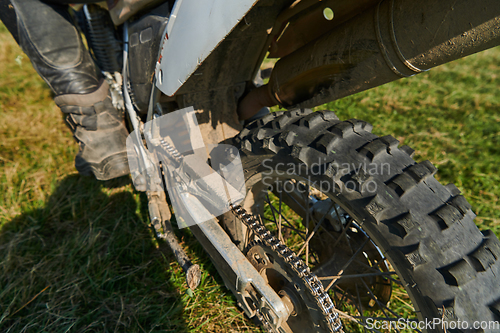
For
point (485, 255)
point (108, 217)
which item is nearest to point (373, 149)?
point (485, 255)

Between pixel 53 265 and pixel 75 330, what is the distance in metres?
0.52

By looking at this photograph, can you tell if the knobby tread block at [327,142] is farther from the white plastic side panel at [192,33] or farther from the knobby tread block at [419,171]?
the white plastic side panel at [192,33]

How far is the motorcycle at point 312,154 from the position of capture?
2.72 ft

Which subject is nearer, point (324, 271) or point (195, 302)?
point (324, 271)

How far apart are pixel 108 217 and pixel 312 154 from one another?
1842 mm

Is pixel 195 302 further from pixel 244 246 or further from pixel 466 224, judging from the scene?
pixel 466 224

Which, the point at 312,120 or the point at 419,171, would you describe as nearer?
the point at 419,171

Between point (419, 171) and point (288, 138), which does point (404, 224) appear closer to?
point (419, 171)

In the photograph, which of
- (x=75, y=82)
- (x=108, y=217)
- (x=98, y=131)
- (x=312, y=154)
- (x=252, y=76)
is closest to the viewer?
(x=312, y=154)

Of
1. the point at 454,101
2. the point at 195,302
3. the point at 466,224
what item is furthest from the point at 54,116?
the point at 454,101

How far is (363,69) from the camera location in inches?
38.2

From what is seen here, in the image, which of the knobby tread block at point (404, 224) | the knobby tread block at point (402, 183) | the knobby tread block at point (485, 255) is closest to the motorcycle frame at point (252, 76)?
the knobby tread block at point (402, 183)

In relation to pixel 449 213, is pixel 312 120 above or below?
above

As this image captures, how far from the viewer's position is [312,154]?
3.36ft
